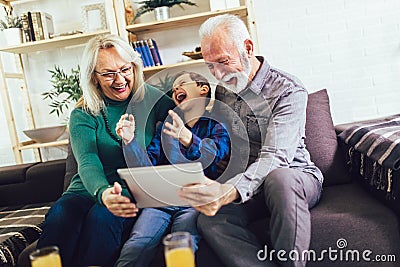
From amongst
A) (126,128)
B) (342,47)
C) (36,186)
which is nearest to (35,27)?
(36,186)

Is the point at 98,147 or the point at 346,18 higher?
the point at 346,18

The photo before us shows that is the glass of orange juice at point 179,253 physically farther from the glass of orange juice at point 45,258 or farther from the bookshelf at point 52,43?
the bookshelf at point 52,43

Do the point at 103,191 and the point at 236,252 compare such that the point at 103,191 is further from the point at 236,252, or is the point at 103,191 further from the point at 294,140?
the point at 294,140

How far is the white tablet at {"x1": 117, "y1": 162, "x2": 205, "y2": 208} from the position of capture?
1.27 meters

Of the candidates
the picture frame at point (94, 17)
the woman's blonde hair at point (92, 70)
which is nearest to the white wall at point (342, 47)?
the picture frame at point (94, 17)

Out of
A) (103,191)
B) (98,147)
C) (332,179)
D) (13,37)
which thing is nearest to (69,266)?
(103,191)

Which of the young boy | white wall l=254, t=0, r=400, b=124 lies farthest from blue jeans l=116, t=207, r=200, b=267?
white wall l=254, t=0, r=400, b=124

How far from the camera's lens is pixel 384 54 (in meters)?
2.57

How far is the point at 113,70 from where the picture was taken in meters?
1.71

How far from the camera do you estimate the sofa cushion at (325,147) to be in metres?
1.78

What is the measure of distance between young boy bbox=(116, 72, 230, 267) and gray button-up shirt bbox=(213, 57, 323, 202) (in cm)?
6

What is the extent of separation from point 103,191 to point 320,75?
1611 mm

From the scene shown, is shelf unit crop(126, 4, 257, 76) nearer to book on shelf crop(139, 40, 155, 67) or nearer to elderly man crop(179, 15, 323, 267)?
book on shelf crop(139, 40, 155, 67)

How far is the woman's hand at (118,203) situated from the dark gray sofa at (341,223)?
177mm
